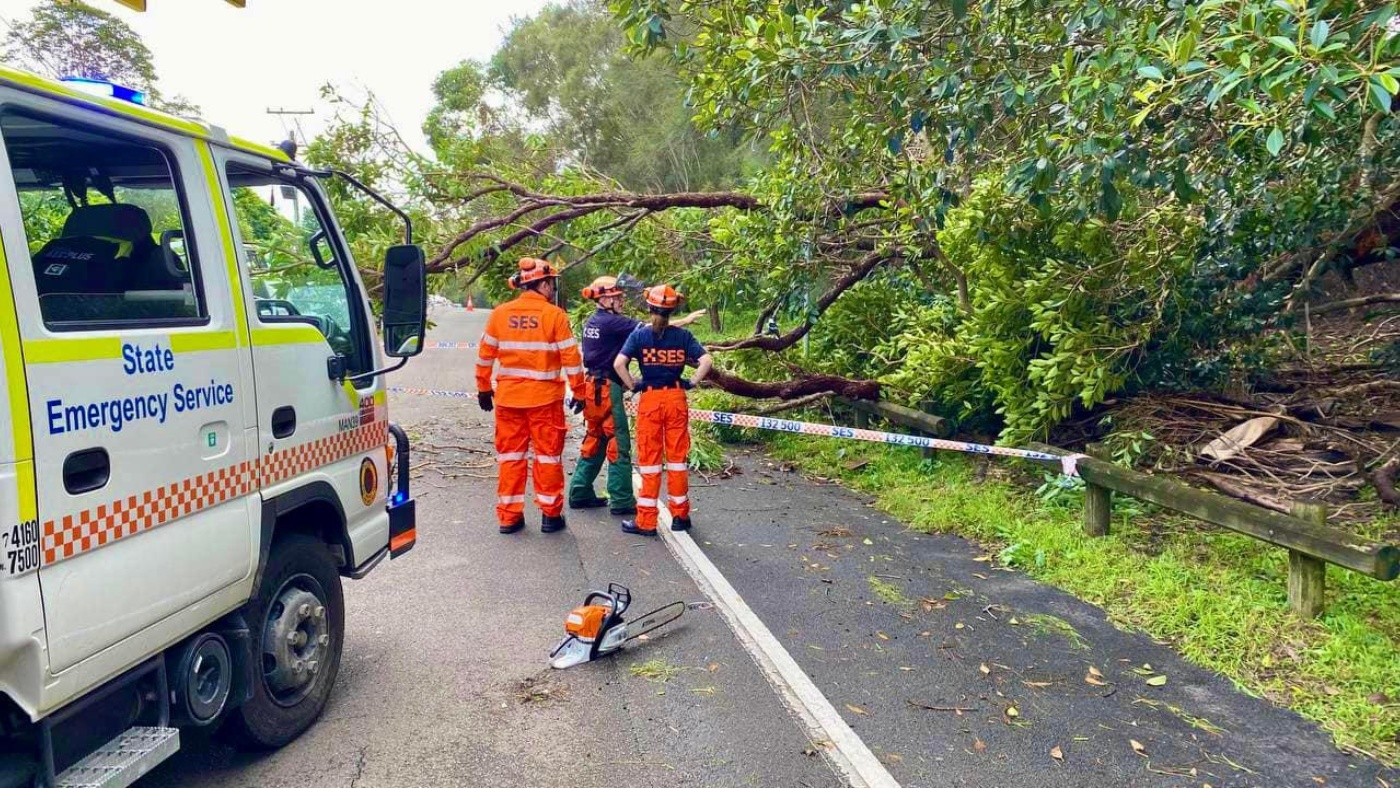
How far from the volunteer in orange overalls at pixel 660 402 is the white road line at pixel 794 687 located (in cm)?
66

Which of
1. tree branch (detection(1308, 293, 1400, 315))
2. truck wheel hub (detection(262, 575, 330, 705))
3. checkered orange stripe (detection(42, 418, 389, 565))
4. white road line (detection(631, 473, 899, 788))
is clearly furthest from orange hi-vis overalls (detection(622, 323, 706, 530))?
tree branch (detection(1308, 293, 1400, 315))

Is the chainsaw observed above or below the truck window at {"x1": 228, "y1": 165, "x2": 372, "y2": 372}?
below

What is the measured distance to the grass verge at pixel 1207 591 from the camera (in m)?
4.12

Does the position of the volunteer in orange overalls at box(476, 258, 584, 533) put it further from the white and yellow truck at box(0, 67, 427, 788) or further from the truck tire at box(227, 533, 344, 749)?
the truck tire at box(227, 533, 344, 749)

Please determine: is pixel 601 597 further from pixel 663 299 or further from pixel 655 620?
pixel 663 299

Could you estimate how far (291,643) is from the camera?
11.8 feet

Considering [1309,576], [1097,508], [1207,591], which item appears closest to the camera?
[1309,576]

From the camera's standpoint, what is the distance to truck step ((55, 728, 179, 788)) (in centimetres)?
254

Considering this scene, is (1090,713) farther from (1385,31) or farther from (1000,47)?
(1000,47)

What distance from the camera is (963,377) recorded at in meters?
8.41

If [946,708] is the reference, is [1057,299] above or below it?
above

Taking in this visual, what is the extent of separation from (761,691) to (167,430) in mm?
2576

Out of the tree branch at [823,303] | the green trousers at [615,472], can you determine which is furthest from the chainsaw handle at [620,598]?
the tree branch at [823,303]

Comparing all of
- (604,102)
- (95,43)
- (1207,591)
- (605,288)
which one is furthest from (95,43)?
(604,102)
